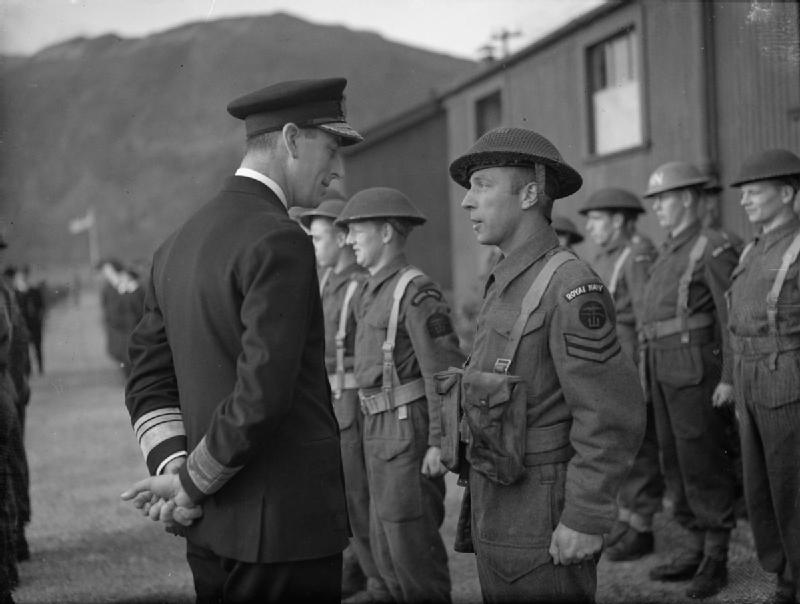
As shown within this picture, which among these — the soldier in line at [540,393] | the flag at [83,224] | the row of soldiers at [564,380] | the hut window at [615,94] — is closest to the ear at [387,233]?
the row of soldiers at [564,380]

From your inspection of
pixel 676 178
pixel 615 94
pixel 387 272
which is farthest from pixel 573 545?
pixel 615 94

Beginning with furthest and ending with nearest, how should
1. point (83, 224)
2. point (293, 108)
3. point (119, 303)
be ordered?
point (83, 224)
point (119, 303)
point (293, 108)

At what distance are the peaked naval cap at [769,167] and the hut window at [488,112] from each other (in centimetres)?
1003

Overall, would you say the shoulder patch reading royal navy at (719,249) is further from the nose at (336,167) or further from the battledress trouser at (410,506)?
the nose at (336,167)

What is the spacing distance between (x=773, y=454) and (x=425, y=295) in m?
2.03

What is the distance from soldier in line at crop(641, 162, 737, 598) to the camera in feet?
17.8

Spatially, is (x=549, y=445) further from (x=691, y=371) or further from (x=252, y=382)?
(x=691, y=371)

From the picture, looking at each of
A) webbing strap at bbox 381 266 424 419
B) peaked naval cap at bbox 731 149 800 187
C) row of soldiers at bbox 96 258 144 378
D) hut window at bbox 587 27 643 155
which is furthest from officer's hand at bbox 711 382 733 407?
row of soldiers at bbox 96 258 144 378

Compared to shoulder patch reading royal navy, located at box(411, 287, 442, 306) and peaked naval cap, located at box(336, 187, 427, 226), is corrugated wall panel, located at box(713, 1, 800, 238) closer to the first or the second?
peaked naval cap, located at box(336, 187, 427, 226)

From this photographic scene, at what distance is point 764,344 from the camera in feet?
15.4

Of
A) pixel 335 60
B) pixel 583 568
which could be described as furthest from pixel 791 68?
pixel 335 60

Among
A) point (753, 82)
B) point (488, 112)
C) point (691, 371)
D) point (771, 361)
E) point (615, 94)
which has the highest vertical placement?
point (488, 112)

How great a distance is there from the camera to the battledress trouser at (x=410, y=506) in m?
4.76

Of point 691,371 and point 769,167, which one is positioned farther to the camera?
point 691,371
